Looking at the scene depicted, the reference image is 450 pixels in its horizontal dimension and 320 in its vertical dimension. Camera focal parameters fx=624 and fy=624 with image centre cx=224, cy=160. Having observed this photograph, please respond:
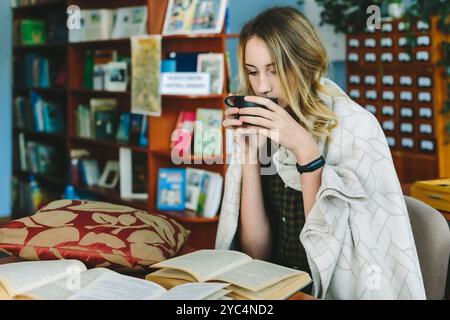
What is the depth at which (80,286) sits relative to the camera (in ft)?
3.74

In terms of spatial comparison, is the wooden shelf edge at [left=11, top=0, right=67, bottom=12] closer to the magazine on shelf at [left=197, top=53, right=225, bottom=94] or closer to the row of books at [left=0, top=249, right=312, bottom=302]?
the magazine on shelf at [left=197, top=53, right=225, bottom=94]

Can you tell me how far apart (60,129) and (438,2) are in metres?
3.01

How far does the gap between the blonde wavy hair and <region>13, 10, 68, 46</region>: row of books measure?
3.59m

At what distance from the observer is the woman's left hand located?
4.57 ft

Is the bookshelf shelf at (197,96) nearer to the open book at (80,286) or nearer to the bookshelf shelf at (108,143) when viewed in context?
the bookshelf shelf at (108,143)

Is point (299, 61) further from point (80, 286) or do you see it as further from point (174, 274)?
point (80, 286)

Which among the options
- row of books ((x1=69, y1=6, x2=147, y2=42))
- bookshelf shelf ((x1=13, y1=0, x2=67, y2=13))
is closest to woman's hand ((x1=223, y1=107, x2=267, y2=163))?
row of books ((x1=69, y1=6, x2=147, y2=42))

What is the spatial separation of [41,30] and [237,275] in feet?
15.0

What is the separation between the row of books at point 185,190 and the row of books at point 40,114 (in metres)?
1.65

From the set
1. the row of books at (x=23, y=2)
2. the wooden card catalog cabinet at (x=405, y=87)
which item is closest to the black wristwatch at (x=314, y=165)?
the wooden card catalog cabinet at (x=405, y=87)

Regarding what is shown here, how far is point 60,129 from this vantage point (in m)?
5.02

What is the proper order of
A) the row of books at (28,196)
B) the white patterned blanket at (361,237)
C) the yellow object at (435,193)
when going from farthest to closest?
1. the row of books at (28,196)
2. the yellow object at (435,193)
3. the white patterned blanket at (361,237)

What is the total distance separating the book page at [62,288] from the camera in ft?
3.57

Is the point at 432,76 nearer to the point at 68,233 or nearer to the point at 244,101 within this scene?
the point at 244,101
